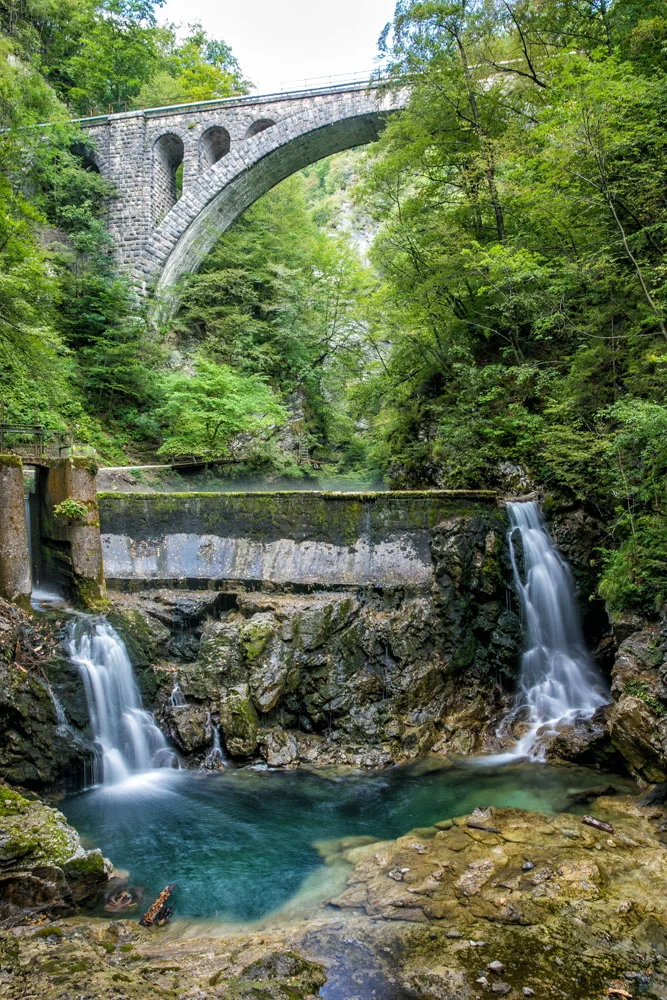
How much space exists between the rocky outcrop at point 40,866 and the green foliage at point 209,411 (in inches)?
479

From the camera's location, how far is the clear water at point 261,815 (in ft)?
17.6

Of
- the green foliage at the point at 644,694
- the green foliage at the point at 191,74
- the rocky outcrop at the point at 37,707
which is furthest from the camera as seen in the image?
the green foliage at the point at 191,74

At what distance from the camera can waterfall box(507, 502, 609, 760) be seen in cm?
845

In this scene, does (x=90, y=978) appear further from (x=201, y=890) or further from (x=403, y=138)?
(x=403, y=138)

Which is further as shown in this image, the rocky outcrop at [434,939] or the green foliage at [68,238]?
the green foliage at [68,238]

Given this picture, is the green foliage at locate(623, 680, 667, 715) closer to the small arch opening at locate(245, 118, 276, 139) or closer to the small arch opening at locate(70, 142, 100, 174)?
the small arch opening at locate(245, 118, 276, 139)

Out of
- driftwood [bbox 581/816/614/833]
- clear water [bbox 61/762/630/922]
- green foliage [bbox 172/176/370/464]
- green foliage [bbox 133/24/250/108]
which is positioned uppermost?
green foliage [bbox 133/24/250/108]

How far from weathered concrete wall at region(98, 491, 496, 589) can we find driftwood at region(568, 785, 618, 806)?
359 cm

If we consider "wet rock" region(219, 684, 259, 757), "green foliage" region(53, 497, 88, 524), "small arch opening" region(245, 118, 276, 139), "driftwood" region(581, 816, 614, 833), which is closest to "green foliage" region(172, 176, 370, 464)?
"small arch opening" region(245, 118, 276, 139)

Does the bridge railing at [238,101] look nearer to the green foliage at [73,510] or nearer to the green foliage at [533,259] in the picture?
the green foliage at [533,259]

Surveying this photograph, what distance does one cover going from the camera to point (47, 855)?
15.8 ft

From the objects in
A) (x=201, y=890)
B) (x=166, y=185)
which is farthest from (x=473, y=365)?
(x=166, y=185)

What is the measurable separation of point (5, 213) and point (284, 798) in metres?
10.9

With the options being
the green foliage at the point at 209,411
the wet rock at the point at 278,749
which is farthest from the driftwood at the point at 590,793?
the green foliage at the point at 209,411
